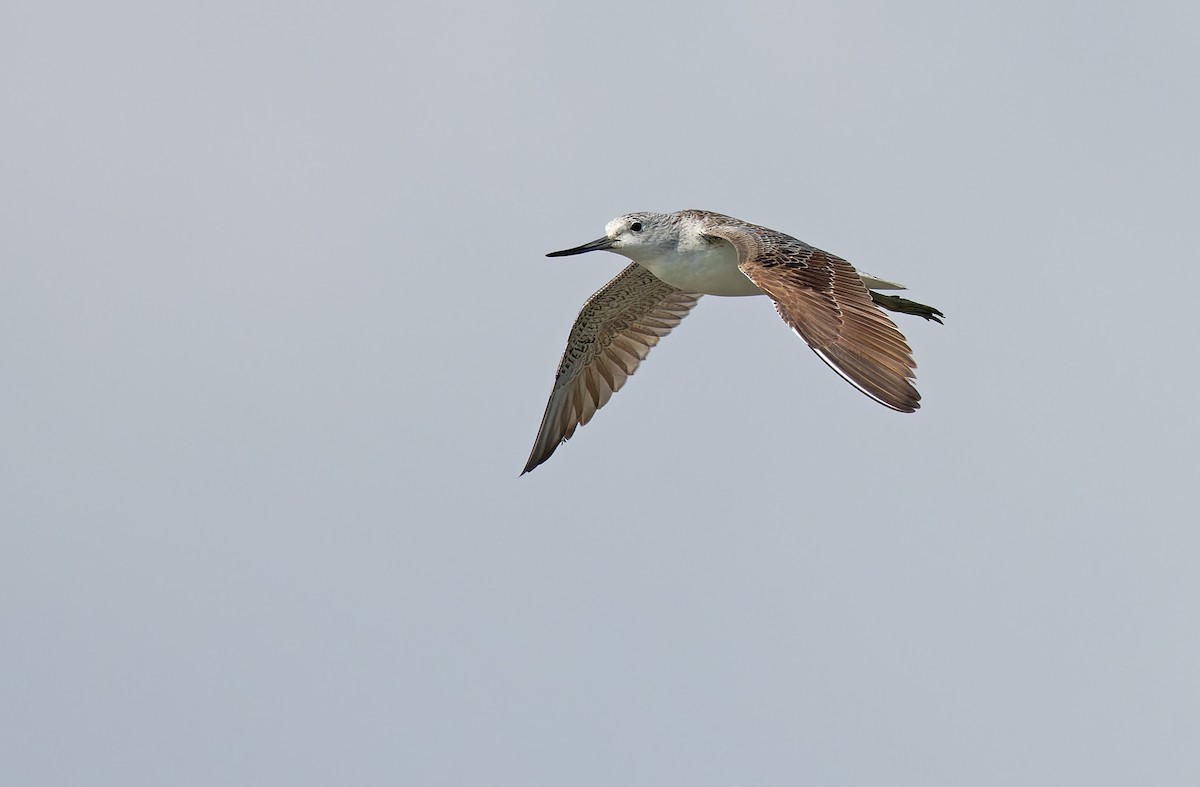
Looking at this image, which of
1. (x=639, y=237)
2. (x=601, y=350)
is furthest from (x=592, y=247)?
(x=601, y=350)

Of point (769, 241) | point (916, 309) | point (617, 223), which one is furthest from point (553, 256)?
point (916, 309)

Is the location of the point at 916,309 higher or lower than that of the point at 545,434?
higher

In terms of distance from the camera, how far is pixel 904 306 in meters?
24.6

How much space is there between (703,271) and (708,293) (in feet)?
2.41

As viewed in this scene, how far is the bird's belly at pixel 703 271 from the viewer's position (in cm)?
2286

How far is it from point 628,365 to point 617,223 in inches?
151

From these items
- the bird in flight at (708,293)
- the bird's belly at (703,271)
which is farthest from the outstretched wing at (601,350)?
the bird's belly at (703,271)

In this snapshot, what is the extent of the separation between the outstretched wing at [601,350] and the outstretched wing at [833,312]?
414 cm

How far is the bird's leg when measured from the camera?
24.3 m

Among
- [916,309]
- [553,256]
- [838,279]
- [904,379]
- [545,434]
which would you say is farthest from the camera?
[545,434]

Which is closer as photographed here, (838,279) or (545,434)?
(838,279)

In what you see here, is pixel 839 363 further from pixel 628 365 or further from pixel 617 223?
pixel 628 365

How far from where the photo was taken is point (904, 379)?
18094 mm

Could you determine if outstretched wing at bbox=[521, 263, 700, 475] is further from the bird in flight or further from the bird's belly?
the bird's belly
